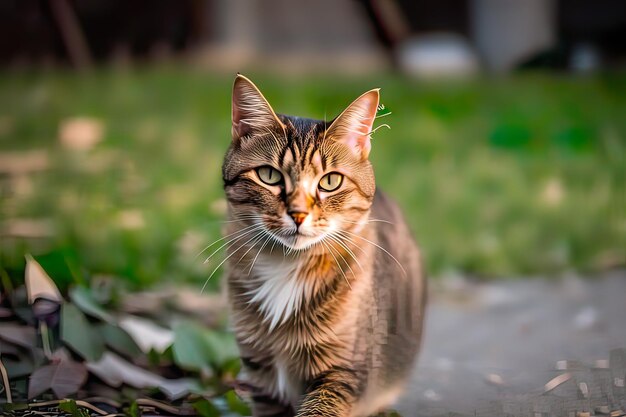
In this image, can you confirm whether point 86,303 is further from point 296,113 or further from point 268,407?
point 296,113

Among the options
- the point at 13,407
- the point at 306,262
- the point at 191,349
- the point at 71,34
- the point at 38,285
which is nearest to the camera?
the point at 306,262

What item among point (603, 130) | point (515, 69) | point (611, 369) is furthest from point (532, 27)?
point (611, 369)

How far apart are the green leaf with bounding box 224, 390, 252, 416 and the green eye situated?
601 mm

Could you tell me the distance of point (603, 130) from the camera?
4.43 m

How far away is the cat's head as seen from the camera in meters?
1.70

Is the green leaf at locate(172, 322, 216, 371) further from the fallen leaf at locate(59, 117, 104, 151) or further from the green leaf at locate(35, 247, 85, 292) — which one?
the fallen leaf at locate(59, 117, 104, 151)

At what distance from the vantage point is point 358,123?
174cm

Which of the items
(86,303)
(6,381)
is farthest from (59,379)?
(86,303)

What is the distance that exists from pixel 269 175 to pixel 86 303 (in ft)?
2.42

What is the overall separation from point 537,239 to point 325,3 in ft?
14.6

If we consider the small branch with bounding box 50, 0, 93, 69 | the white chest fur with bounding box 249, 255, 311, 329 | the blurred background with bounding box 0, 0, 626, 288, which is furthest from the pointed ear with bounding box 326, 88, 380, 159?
the small branch with bounding box 50, 0, 93, 69

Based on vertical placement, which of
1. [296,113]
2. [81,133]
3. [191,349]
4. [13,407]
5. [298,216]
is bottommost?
[13,407]

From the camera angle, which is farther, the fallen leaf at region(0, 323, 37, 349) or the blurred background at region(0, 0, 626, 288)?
the blurred background at region(0, 0, 626, 288)

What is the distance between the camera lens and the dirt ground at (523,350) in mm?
1891
